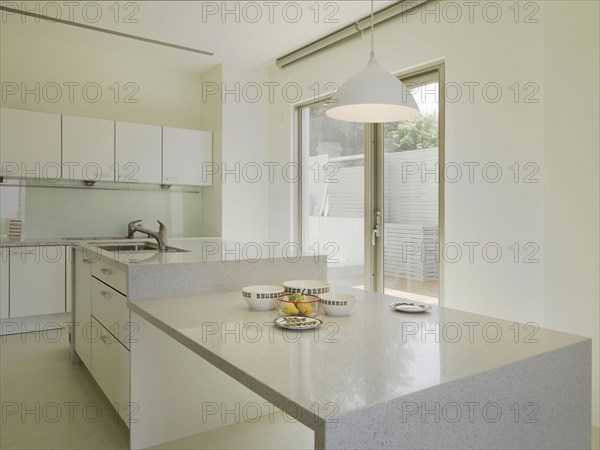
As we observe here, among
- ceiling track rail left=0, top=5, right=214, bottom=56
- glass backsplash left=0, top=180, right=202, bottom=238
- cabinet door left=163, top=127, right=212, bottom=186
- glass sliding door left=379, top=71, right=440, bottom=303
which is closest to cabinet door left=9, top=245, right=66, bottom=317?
glass backsplash left=0, top=180, right=202, bottom=238

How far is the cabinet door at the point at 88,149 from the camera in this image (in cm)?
425

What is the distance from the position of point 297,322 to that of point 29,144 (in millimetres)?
3702

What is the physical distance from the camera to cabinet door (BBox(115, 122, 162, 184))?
14.8 feet

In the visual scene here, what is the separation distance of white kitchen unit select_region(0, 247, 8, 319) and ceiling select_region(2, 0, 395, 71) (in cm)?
204

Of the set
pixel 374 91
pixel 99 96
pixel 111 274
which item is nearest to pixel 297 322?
pixel 374 91

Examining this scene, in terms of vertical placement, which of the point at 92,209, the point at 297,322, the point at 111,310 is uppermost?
the point at 92,209

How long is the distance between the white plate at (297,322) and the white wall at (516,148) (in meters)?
1.78

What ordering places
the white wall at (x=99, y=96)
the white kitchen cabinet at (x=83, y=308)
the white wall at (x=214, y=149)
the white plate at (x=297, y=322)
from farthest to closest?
the white wall at (x=214, y=149), the white wall at (x=99, y=96), the white kitchen cabinet at (x=83, y=308), the white plate at (x=297, y=322)

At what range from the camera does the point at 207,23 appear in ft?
12.8

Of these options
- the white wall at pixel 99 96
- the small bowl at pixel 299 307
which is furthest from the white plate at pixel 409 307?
the white wall at pixel 99 96

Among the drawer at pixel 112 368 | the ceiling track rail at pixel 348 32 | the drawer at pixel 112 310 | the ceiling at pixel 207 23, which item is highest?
the ceiling at pixel 207 23

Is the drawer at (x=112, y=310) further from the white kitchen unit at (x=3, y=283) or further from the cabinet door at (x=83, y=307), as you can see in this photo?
the white kitchen unit at (x=3, y=283)

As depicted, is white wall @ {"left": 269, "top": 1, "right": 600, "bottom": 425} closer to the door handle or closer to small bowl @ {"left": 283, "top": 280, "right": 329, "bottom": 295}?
the door handle

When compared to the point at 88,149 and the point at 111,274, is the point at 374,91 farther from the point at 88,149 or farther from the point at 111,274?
the point at 88,149
